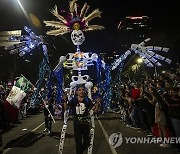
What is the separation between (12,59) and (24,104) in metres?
17.7

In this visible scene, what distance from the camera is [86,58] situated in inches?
589

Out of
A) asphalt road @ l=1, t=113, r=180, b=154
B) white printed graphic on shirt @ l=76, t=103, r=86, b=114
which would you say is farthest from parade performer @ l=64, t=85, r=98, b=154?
asphalt road @ l=1, t=113, r=180, b=154

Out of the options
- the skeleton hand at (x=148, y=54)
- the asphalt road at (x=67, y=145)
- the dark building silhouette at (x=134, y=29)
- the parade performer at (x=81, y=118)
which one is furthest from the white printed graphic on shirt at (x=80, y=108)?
the dark building silhouette at (x=134, y=29)

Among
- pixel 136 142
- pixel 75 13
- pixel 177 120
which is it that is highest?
pixel 75 13

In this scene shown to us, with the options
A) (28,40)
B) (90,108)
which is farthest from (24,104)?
(90,108)

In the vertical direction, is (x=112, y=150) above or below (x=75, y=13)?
below

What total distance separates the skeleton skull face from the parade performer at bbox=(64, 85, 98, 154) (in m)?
7.34

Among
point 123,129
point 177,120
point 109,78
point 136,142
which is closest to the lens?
point 177,120

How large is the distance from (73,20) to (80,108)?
7.94 m

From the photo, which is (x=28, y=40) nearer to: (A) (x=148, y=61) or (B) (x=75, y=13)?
(B) (x=75, y=13)

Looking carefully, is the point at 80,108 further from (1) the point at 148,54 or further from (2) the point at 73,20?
(2) the point at 73,20

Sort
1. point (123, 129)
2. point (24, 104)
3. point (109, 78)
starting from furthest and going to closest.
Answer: point (24, 104) → point (109, 78) → point (123, 129)

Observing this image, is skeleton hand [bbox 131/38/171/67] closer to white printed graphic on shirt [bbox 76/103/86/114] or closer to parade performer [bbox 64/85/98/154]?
parade performer [bbox 64/85/98/154]

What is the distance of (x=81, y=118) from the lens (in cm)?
702
